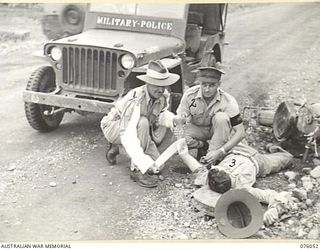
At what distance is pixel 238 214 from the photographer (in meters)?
2.88

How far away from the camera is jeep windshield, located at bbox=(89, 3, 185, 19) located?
4.22 m

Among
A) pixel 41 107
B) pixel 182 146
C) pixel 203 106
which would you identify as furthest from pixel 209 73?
pixel 41 107

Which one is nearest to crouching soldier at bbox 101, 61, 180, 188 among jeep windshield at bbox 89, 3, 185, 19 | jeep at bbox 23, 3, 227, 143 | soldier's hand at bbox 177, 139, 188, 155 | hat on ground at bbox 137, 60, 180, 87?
hat on ground at bbox 137, 60, 180, 87

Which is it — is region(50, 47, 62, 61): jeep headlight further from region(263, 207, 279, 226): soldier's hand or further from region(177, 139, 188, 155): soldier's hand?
region(263, 207, 279, 226): soldier's hand

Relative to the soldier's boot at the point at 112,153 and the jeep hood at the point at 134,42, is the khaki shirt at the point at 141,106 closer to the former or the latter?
the soldier's boot at the point at 112,153

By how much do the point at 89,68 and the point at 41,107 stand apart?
54 cm

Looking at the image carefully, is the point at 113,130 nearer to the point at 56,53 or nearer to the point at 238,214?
the point at 56,53

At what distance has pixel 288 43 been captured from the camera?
6.48 meters

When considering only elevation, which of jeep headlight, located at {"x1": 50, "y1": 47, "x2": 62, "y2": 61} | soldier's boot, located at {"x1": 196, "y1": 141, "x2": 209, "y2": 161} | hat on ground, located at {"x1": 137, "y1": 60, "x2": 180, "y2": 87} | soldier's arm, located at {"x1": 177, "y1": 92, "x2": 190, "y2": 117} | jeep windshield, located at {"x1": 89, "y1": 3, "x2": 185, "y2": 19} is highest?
jeep windshield, located at {"x1": 89, "y1": 3, "x2": 185, "y2": 19}

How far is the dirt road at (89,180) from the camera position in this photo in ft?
9.50

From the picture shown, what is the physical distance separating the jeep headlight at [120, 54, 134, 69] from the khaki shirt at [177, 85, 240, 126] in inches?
17.8

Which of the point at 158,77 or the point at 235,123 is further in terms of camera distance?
the point at 235,123

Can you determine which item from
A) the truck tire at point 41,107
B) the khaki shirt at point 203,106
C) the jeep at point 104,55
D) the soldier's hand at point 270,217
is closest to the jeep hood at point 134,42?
the jeep at point 104,55

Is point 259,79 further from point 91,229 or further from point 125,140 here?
point 91,229
